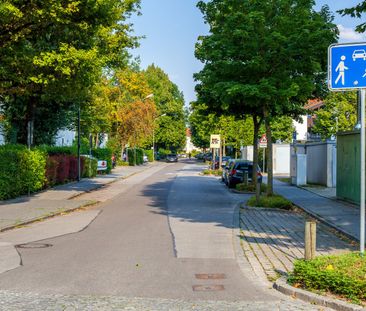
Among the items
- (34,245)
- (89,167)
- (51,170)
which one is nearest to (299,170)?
(51,170)

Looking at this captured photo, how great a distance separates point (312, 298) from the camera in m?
6.48

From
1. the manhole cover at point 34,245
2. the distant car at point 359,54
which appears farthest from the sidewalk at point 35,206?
the distant car at point 359,54

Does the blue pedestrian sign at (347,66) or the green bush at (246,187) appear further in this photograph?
the green bush at (246,187)

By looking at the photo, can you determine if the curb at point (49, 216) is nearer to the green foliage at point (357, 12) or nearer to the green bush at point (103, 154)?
the green foliage at point (357, 12)

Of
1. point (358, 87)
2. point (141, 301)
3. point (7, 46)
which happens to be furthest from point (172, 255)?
point (7, 46)

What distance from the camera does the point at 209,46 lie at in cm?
1891

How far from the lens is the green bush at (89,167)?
118 ft

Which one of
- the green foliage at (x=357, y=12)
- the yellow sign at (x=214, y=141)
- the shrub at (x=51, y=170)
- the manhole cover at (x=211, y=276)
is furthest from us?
the yellow sign at (x=214, y=141)

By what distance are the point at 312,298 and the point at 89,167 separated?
3173 centimetres

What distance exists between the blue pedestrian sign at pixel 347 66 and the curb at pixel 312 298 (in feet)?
9.22

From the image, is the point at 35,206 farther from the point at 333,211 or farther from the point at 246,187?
the point at 246,187

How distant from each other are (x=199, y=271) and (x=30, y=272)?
8.22 feet

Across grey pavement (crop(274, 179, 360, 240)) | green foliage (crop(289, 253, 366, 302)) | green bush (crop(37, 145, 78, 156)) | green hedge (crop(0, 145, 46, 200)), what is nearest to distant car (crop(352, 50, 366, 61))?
green foliage (crop(289, 253, 366, 302))

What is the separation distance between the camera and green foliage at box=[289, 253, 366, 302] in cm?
640
